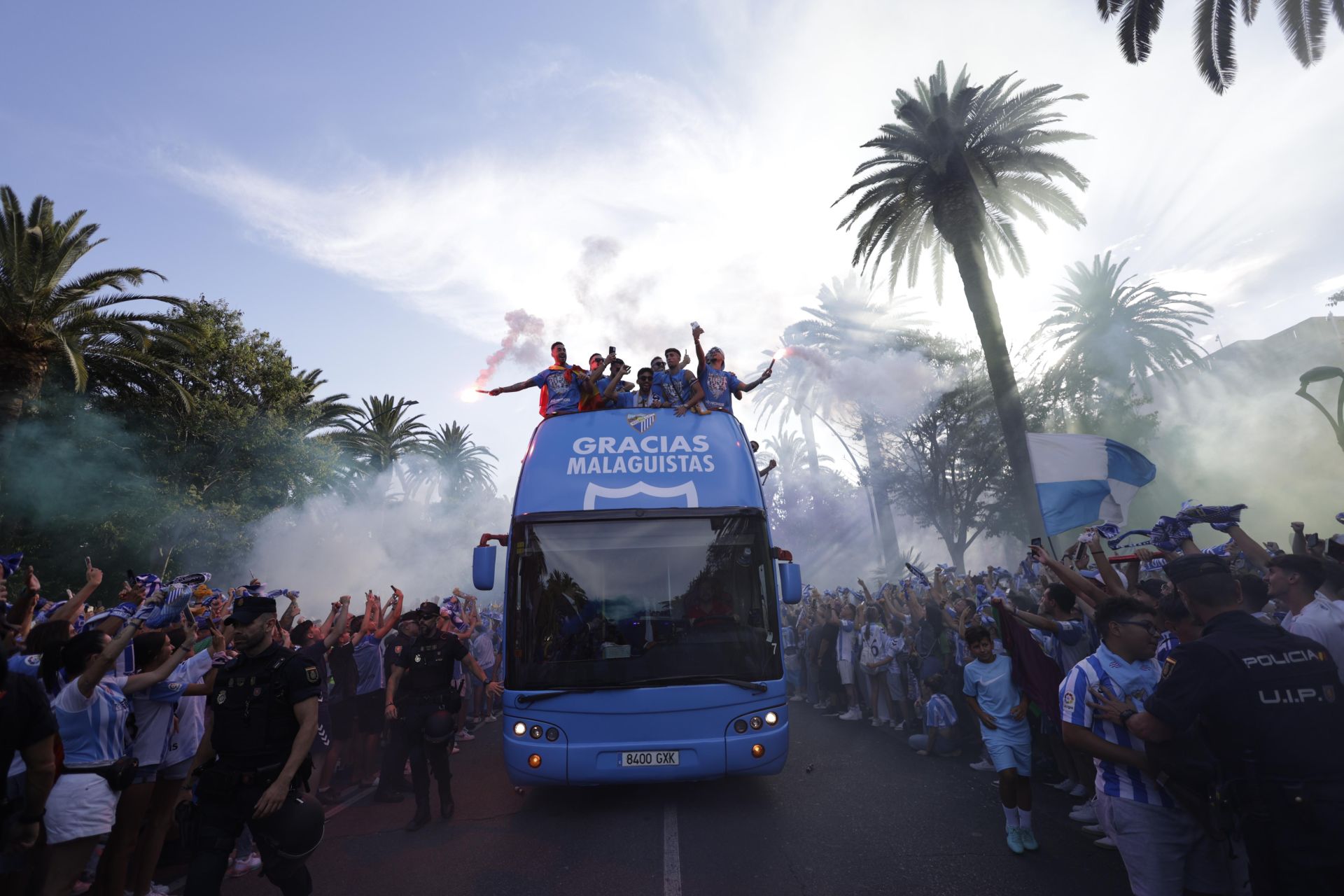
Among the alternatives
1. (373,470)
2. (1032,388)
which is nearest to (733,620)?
(1032,388)

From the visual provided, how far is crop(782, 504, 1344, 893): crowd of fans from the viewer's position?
332 centimetres

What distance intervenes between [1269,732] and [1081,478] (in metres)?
7.86

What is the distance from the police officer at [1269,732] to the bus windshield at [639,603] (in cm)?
374

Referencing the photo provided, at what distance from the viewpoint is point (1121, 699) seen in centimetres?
362

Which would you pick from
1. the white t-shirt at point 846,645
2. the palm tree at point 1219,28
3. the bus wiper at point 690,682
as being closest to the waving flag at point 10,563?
the bus wiper at point 690,682

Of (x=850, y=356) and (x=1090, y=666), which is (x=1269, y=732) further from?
(x=850, y=356)

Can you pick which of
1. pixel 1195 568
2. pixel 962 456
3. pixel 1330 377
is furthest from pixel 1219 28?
pixel 962 456

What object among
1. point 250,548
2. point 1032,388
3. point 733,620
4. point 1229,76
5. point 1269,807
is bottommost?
point 1269,807

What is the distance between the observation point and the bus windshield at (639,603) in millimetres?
6289

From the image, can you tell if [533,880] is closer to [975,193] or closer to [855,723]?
[855,723]

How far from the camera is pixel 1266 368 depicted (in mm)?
38875

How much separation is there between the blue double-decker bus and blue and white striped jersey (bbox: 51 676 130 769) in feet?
9.32

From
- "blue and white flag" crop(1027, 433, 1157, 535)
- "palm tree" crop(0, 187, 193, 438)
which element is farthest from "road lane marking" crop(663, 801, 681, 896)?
"palm tree" crop(0, 187, 193, 438)

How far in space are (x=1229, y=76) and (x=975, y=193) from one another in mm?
6758
